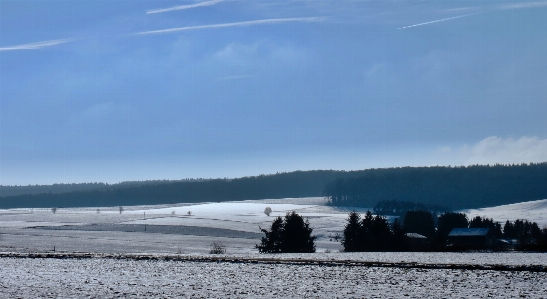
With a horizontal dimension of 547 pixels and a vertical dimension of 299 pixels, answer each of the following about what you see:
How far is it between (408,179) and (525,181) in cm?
3558

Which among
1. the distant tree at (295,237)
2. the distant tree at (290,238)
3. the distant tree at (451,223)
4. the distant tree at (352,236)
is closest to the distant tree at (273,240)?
the distant tree at (290,238)

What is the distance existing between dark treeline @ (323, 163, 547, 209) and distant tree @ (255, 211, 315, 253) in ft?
361

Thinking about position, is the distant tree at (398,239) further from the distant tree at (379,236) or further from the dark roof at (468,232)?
the dark roof at (468,232)

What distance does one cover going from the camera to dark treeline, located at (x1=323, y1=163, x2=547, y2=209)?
6850 inches

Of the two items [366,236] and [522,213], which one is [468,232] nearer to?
[366,236]

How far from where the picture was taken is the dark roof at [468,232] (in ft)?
280

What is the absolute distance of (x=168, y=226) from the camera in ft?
319

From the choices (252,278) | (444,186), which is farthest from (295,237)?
(444,186)

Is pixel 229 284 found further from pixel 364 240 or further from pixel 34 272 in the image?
pixel 364 240

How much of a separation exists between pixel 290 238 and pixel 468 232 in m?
39.0

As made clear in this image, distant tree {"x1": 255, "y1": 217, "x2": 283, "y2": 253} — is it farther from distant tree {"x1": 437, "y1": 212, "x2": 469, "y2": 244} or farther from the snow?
the snow

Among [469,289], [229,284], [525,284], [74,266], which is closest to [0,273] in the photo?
[74,266]

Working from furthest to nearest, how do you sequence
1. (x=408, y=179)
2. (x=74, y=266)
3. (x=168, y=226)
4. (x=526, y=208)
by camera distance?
(x=408, y=179)
(x=526, y=208)
(x=168, y=226)
(x=74, y=266)

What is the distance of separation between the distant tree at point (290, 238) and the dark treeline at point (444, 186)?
4327 inches
